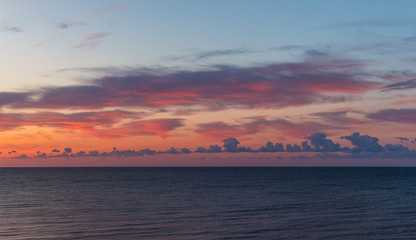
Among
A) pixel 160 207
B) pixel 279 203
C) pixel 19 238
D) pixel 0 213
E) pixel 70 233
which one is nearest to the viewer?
pixel 19 238

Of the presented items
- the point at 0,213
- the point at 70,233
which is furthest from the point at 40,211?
the point at 70,233

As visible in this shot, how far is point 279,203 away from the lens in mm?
69188

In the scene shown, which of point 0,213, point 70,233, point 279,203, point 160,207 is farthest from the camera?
point 279,203

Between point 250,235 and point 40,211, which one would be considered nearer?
point 250,235

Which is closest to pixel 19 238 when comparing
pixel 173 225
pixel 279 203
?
pixel 173 225

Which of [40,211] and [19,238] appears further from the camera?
[40,211]

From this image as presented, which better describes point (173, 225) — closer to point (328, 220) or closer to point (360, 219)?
point (328, 220)

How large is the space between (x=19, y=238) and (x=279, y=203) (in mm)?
42303

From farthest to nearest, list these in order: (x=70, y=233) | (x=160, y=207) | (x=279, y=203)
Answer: (x=279, y=203), (x=160, y=207), (x=70, y=233)

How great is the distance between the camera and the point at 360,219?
2036 inches

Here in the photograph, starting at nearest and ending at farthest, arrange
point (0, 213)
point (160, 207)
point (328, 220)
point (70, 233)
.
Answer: point (70, 233) → point (328, 220) → point (0, 213) → point (160, 207)

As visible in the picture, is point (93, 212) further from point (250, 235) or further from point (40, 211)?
point (250, 235)

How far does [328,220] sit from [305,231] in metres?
Result: 9.15

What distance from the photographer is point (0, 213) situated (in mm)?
56500
